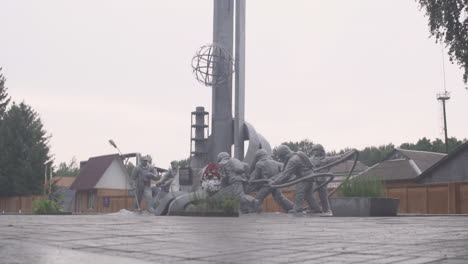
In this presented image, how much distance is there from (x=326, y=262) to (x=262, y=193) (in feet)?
51.7

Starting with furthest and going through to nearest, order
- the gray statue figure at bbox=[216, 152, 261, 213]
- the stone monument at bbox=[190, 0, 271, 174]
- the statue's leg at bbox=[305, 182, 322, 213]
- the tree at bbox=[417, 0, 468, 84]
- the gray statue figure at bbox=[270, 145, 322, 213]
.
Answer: the stone monument at bbox=[190, 0, 271, 174] < the gray statue figure at bbox=[216, 152, 261, 213] < the statue's leg at bbox=[305, 182, 322, 213] < the gray statue figure at bbox=[270, 145, 322, 213] < the tree at bbox=[417, 0, 468, 84]

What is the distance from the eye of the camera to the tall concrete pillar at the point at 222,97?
123 feet

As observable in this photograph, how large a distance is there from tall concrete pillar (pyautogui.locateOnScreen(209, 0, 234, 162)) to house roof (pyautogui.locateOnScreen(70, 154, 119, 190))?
2423 cm

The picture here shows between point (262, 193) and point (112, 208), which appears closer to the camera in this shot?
point (262, 193)

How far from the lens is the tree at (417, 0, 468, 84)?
12.2 m

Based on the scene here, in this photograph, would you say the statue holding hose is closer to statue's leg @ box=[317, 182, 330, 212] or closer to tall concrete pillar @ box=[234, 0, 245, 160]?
statue's leg @ box=[317, 182, 330, 212]

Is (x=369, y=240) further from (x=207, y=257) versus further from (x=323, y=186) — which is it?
(x=323, y=186)

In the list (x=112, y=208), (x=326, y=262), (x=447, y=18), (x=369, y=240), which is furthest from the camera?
(x=112, y=208)

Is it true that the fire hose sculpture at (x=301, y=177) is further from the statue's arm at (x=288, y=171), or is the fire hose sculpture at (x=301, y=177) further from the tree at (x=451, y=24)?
the tree at (x=451, y=24)

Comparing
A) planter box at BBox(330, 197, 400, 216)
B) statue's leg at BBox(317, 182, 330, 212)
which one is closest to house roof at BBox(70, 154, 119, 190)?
statue's leg at BBox(317, 182, 330, 212)

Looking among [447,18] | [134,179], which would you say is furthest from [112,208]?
[447,18]

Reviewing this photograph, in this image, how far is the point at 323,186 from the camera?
63.8 feet

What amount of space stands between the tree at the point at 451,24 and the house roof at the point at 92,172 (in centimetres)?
4913

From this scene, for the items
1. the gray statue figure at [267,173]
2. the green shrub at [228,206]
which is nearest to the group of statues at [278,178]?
the gray statue figure at [267,173]
